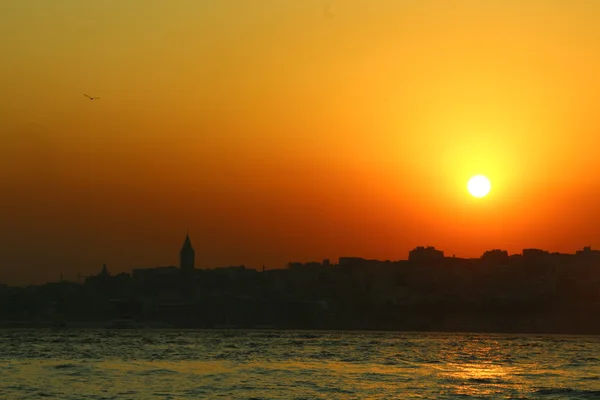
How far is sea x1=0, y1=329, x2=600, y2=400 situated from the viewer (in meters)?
70.4

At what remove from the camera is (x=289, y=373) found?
88750 millimetres

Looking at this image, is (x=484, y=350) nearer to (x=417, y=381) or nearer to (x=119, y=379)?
(x=417, y=381)

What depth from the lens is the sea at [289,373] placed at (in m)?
70.4

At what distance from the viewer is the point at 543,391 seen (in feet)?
241

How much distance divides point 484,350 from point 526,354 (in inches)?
471

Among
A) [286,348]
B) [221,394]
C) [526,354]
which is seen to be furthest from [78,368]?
[526,354]

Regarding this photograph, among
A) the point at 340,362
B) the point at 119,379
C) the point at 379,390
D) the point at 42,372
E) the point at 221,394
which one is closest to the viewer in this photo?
the point at 221,394

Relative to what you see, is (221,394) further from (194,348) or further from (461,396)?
(194,348)

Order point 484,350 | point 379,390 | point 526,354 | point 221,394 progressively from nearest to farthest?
point 221,394 < point 379,390 < point 526,354 < point 484,350

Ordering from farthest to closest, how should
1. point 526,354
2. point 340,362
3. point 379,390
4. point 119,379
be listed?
point 526,354 < point 340,362 < point 119,379 < point 379,390

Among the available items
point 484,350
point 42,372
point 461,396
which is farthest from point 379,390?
point 484,350

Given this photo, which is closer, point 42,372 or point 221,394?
point 221,394

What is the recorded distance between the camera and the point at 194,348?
132 metres

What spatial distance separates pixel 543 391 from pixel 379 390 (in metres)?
11.3
